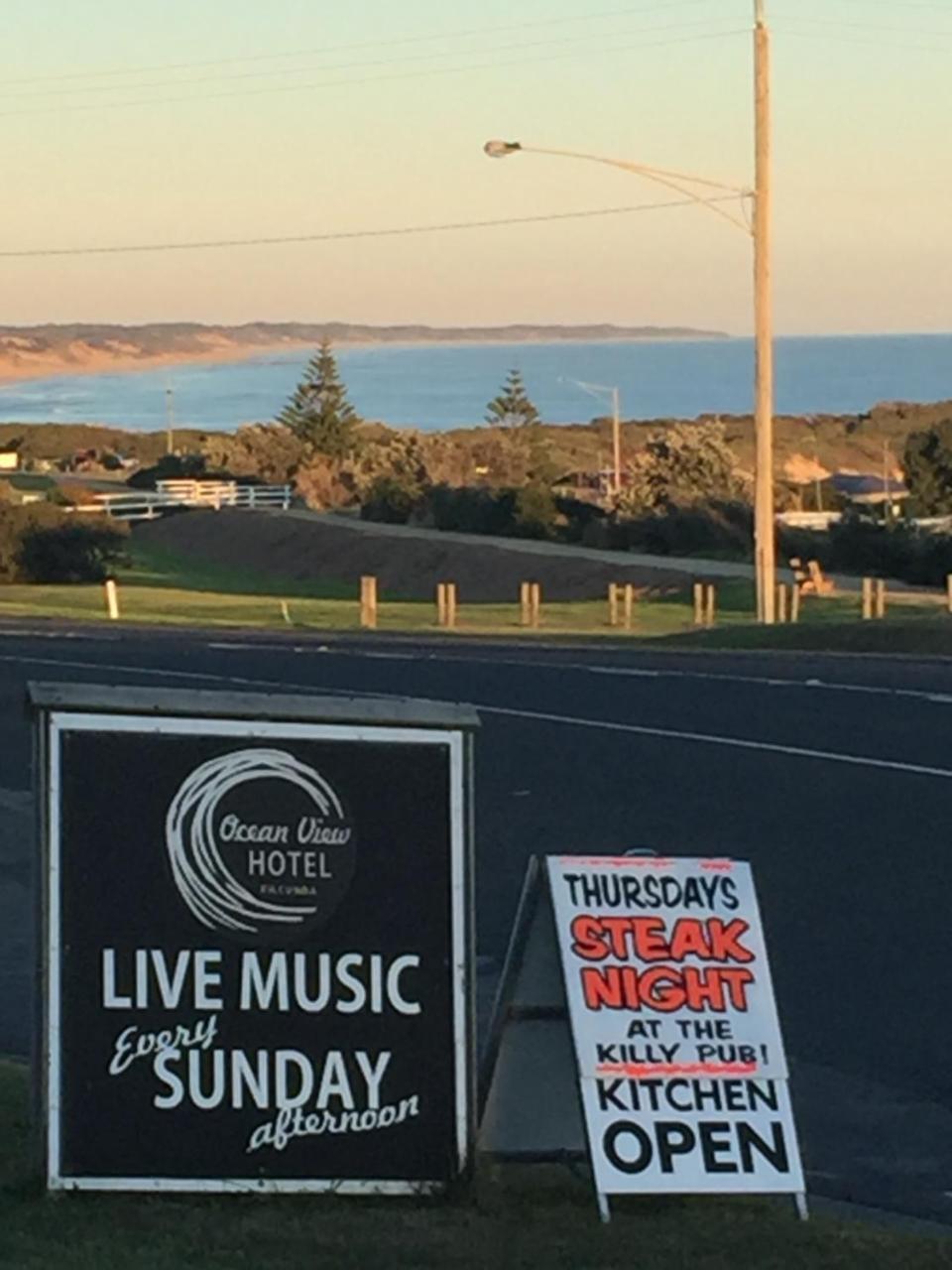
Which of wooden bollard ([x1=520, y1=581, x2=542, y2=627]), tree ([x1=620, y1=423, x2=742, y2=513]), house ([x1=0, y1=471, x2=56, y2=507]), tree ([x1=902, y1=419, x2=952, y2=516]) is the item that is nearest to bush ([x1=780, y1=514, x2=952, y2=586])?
tree ([x1=620, y1=423, x2=742, y2=513])

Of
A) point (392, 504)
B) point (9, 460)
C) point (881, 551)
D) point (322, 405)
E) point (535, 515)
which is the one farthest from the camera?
point (322, 405)

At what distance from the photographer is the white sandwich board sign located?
651 cm

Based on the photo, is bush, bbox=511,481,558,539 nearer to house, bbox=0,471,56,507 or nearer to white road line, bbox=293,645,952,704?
house, bbox=0,471,56,507

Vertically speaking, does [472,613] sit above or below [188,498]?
below

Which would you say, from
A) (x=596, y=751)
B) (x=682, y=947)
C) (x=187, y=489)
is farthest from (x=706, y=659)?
(x=187, y=489)

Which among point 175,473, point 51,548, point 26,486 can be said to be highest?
point 175,473

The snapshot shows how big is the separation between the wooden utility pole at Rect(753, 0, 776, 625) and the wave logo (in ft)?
99.1

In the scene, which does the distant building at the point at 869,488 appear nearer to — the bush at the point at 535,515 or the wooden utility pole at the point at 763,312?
the bush at the point at 535,515

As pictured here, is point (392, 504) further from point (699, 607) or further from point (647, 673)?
point (647, 673)

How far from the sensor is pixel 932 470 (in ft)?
266

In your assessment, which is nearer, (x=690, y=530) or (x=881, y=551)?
(x=881, y=551)

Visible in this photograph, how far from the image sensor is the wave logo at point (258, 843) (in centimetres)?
648

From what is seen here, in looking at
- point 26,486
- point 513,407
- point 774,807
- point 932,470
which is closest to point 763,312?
point 774,807

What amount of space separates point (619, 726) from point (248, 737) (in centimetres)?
1312
